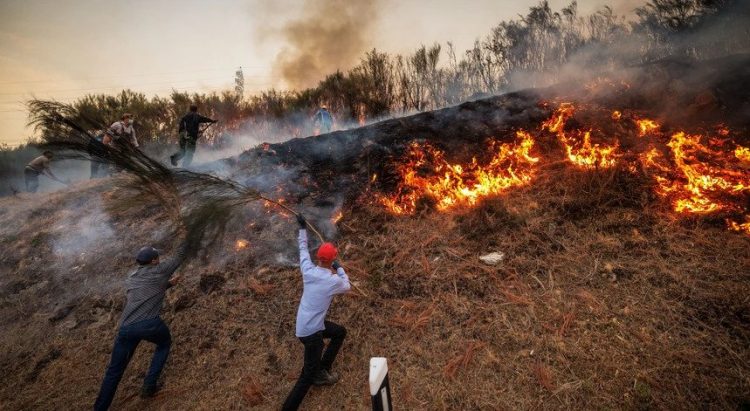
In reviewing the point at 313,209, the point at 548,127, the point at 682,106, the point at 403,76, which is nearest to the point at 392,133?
the point at 313,209

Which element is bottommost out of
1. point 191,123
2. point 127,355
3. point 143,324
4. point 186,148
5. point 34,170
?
point 127,355

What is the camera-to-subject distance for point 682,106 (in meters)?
7.54

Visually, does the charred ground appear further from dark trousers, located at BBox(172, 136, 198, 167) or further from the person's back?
the person's back

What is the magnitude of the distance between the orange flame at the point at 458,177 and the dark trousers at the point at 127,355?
168 inches

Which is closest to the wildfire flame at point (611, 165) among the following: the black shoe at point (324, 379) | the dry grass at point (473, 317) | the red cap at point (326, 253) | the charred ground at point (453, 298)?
the charred ground at point (453, 298)

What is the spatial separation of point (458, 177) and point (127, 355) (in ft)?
20.2

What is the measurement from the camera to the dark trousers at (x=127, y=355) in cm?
403

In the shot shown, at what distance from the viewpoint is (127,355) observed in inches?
162

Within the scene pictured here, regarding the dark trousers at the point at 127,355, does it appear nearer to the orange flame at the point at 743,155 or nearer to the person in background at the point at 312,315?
the person in background at the point at 312,315

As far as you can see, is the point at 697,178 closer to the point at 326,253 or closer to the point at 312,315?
the point at 326,253

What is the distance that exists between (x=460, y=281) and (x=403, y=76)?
14.1 m

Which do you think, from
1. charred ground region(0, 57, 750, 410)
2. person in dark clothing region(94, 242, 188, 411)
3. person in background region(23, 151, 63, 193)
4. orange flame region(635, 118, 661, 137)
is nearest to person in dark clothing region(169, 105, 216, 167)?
charred ground region(0, 57, 750, 410)

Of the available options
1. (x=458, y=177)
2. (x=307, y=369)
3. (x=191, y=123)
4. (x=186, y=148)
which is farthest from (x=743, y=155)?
(x=186, y=148)

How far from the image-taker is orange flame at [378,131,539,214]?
6.82m
